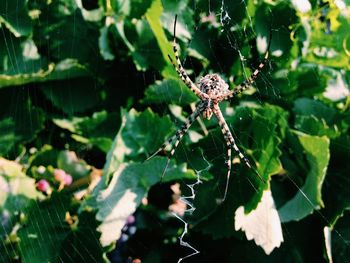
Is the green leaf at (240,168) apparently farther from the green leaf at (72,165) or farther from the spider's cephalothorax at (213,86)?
the green leaf at (72,165)

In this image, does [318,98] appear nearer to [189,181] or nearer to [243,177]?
[243,177]

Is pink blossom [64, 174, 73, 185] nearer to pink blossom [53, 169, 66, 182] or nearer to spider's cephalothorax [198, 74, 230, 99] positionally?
pink blossom [53, 169, 66, 182]

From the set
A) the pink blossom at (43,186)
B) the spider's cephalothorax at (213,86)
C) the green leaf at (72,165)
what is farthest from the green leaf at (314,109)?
the pink blossom at (43,186)

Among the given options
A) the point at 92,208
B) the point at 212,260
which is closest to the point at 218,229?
the point at 212,260

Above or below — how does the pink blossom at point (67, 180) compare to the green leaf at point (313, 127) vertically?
below

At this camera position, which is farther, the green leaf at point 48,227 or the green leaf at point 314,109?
the green leaf at point 314,109

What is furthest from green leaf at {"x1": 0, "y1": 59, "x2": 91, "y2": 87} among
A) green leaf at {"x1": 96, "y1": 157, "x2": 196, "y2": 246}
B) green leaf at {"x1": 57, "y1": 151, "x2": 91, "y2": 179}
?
green leaf at {"x1": 96, "y1": 157, "x2": 196, "y2": 246}

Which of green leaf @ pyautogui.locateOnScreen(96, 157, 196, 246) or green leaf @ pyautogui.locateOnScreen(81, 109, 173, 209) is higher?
green leaf @ pyautogui.locateOnScreen(81, 109, 173, 209)
